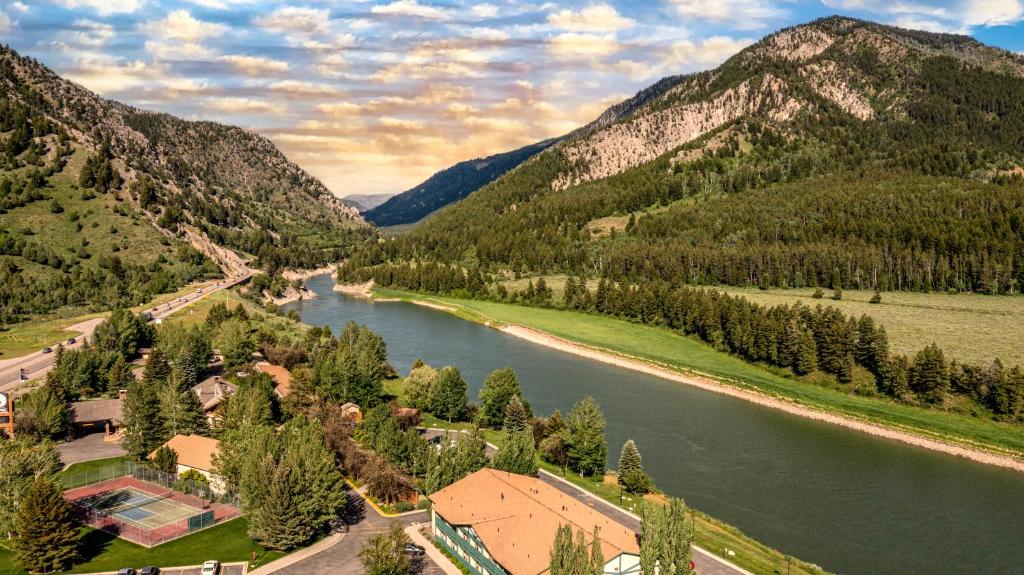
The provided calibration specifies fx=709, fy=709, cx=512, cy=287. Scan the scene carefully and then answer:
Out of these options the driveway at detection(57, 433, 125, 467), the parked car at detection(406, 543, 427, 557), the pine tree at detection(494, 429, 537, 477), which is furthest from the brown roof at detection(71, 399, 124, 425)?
the pine tree at detection(494, 429, 537, 477)

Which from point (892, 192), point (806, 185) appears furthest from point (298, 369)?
point (806, 185)

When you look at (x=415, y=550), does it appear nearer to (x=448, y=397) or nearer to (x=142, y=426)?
(x=142, y=426)

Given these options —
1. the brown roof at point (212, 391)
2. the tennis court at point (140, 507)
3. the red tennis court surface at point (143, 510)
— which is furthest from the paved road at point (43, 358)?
the tennis court at point (140, 507)

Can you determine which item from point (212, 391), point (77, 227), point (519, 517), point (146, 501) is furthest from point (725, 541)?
point (77, 227)

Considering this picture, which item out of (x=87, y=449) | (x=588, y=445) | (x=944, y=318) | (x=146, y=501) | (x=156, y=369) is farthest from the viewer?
(x=944, y=318)

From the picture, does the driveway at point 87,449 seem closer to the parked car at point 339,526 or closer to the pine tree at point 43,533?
the pine tree at point 43,533

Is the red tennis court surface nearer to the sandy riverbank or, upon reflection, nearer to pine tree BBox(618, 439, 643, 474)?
pine tree BBox(618, 439, 643, 474)
